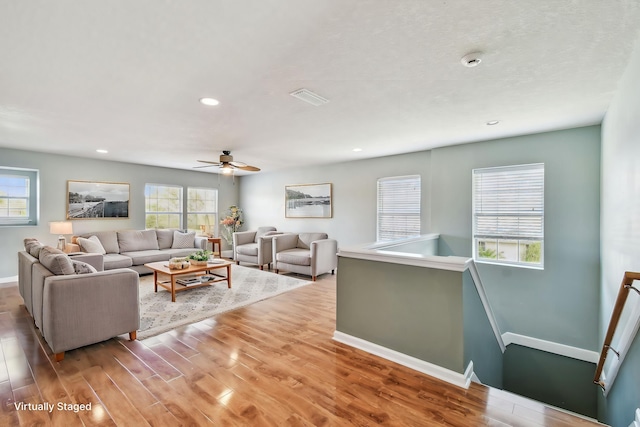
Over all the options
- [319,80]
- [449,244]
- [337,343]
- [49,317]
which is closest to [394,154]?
[449,244]

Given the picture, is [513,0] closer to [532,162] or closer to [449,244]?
[532,162]

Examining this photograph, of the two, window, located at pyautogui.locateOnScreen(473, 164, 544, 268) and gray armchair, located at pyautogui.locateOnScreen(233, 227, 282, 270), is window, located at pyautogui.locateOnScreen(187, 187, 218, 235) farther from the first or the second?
window, located at pyautogui.locateOnScreen(473, 164, 544, 268)

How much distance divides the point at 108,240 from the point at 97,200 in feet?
3.31

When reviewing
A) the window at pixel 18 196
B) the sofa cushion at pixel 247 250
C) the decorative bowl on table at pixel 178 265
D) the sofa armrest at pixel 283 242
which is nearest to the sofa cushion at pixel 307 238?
the sofa armrest at pixel 283 242

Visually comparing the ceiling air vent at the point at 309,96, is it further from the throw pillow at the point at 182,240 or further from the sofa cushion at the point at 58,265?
the throw pillow at the point at 182,240

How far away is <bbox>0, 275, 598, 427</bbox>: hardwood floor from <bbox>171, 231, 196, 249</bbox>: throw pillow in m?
3.56

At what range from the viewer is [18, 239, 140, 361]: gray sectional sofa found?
2.52 meters

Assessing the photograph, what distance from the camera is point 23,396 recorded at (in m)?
2.04

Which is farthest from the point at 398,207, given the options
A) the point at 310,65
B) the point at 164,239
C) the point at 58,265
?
the point at 164,239

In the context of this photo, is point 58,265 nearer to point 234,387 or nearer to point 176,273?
point 176,273

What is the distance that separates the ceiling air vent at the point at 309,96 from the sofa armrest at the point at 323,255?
311cm

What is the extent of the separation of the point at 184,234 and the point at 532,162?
6.78 m

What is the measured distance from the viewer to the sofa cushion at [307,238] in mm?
6418

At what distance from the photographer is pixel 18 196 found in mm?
5312
